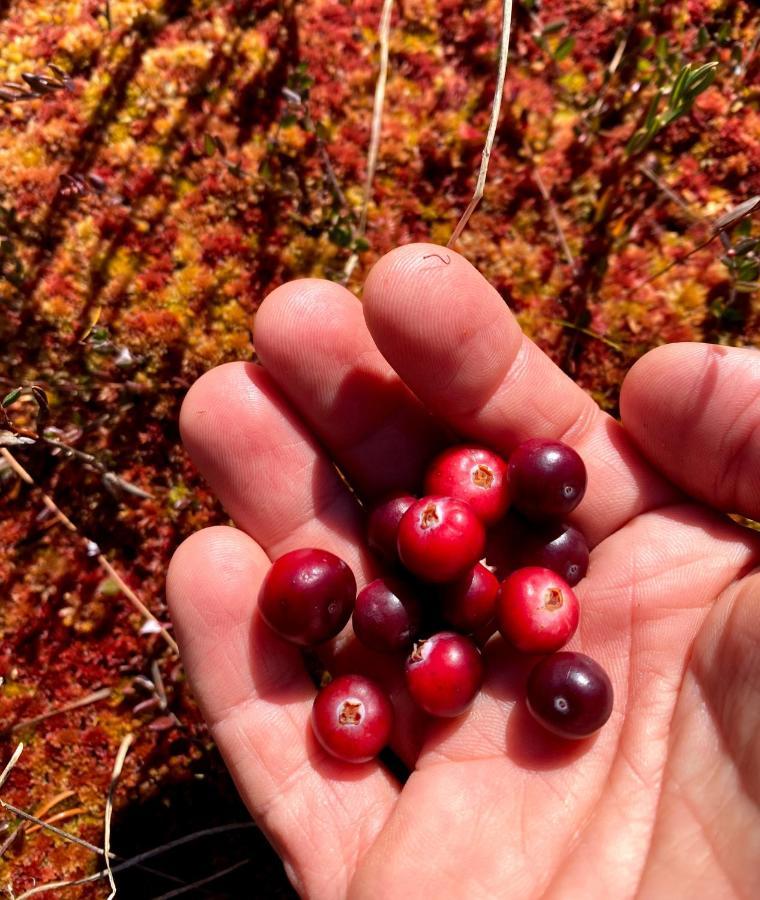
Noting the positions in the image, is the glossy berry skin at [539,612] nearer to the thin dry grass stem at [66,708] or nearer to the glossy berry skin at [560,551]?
the glossy berry skin at [560,551]

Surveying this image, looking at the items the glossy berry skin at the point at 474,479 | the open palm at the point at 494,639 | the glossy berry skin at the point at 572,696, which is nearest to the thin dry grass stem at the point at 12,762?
the open palm at the point at 494,639

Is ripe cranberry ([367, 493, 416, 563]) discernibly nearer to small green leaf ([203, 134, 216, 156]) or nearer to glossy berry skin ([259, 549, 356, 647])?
glossy berry skin ([259, 549, 356, 647])

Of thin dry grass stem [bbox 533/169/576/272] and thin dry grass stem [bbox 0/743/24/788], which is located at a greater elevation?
thin dry grass stem [bbox 533/169/576/272]

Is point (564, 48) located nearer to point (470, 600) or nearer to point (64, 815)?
point (470, 600)

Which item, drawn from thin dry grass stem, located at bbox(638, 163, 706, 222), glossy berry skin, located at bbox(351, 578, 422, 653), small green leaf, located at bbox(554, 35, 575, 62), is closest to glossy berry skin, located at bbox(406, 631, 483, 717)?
glossy berry skin, located at bbox(351, 578, 422, 653)

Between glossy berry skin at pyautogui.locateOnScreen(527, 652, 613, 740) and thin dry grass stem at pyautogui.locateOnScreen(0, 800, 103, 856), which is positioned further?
thin dry grass stem at pyautogui.locateOnScreen(0, 800, 103, 856)

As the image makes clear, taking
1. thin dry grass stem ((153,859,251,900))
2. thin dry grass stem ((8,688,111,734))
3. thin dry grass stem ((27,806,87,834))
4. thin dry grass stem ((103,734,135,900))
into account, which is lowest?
thin dry grass stem ((153,859,251,900))
